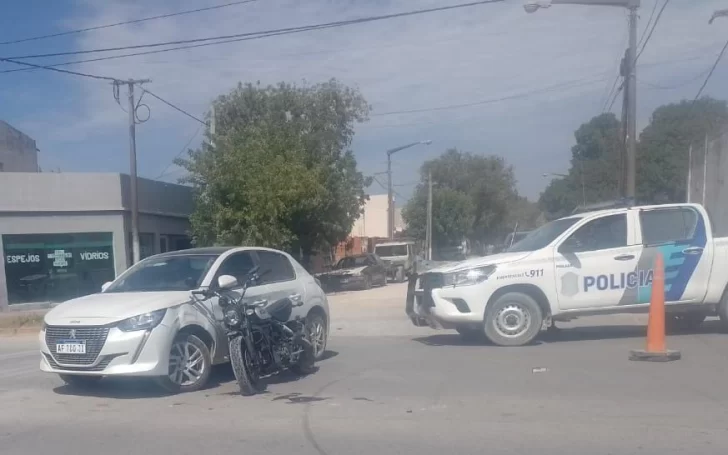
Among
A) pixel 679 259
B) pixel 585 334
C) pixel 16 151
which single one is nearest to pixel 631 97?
pixel 585 334

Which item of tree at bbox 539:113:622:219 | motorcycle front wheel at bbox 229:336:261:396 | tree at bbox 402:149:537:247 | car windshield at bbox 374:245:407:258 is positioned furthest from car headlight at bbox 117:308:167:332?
tree at bbox 402:149:537:247

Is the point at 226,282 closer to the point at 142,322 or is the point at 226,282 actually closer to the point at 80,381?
the point at 142,322

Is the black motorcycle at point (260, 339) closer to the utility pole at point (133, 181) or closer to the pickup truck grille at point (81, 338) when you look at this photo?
the pickup truck grille at point (81, 338)

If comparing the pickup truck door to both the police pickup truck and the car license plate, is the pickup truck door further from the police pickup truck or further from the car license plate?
the car license plate

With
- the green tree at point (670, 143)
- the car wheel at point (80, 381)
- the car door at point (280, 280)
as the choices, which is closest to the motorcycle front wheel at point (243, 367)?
the car door at point (280, 280)

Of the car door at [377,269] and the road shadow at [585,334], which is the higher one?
the car door at [377,269]

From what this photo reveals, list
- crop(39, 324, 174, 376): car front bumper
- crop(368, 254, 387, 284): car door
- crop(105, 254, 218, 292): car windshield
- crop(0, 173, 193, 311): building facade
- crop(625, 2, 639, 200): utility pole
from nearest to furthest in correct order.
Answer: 1. crop(39, 324, 174, 376): car front bumper
2. crop(105, 254, 218, 292): car windshield
3. crop(625, 2, 639, 200): utility pole
4. crop(0, 173, 193, 311): building facade
5. crop(368, 254, 387, 284): car door

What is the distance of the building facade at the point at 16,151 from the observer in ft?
130

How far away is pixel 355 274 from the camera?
3228 cm

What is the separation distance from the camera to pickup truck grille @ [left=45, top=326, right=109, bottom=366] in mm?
8836

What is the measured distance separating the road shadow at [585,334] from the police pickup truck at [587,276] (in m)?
0.60

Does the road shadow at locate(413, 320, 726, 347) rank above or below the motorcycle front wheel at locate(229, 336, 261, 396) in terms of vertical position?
below

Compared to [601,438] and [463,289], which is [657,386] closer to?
[601,438]

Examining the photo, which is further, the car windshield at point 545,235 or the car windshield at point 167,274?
the car windshield at point 545,235
